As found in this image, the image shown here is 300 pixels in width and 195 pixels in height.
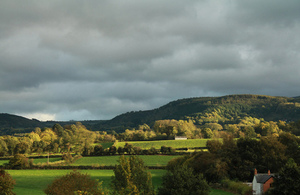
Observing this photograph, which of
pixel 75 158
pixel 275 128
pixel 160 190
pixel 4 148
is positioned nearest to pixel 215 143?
pixel 160 190

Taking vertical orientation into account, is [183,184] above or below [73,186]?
below

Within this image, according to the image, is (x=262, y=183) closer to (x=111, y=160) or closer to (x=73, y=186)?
(x=73, y=186)

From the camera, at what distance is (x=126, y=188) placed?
30.5 metres

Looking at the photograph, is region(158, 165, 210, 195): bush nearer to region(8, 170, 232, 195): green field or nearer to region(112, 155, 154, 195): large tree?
region(112, 155, 154, 195): large tree

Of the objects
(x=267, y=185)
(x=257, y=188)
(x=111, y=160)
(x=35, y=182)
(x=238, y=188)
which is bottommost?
(x=35, y=182)

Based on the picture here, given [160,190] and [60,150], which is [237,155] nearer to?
[160,190]

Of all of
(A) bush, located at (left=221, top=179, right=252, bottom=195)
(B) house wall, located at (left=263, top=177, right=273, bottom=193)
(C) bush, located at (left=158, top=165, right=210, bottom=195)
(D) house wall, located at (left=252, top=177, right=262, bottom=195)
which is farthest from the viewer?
(A) bush, located at (left=221, top=179, right=252, bottom=195)

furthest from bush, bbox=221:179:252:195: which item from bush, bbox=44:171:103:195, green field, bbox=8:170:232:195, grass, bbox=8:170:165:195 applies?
bush, bbox=44:171:103:195

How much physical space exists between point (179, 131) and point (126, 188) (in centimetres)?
12674

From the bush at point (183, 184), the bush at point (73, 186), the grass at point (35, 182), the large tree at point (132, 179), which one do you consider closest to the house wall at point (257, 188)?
the bush at point (183, 184)

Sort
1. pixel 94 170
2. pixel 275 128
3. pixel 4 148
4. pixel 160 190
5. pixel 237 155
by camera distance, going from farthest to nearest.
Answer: pixel 275 128 < pixel 4 148 < pixel 94 170 < pixel 237 155 < pixel 160 190

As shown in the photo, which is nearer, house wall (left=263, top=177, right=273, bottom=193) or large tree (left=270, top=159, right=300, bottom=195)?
large tree (left=270, top=159, right=300, bottom=195)

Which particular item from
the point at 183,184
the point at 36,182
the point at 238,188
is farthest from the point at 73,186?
the point at 36,182

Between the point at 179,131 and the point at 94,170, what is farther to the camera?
the point at 179,131
